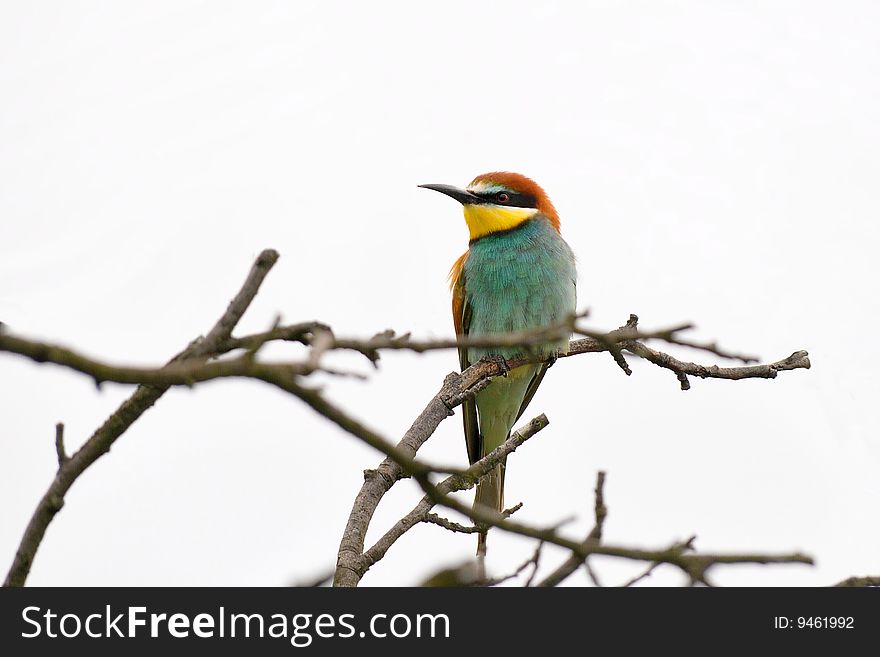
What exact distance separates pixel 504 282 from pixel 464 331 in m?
0.46

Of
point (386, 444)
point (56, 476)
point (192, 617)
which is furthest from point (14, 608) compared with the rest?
point (386, 444)

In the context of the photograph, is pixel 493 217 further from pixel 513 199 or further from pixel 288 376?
pixel 288 376

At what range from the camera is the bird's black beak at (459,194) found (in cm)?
579

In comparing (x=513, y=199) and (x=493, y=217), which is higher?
(x=513, y=199)

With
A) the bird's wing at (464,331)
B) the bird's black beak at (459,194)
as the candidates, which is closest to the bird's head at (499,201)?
the bird's black beak at (459,194)

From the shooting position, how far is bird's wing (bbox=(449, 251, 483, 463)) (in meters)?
5.42

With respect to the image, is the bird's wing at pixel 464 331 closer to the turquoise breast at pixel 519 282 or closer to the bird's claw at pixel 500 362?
the turquoise breast at pixel 519 282

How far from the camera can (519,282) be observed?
5.34 m

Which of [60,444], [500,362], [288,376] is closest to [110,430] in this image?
[60,444]

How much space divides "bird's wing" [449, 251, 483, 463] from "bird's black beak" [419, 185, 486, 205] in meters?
0.31

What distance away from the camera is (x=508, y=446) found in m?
3.00

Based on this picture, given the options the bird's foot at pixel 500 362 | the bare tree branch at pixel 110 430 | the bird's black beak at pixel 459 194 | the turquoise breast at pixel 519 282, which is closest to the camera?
the bare tree branch at pixel 110 430

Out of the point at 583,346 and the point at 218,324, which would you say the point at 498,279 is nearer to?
the point at 583,346

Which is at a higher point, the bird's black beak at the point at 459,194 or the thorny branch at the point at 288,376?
the bird's black beak at the point at 459,194
